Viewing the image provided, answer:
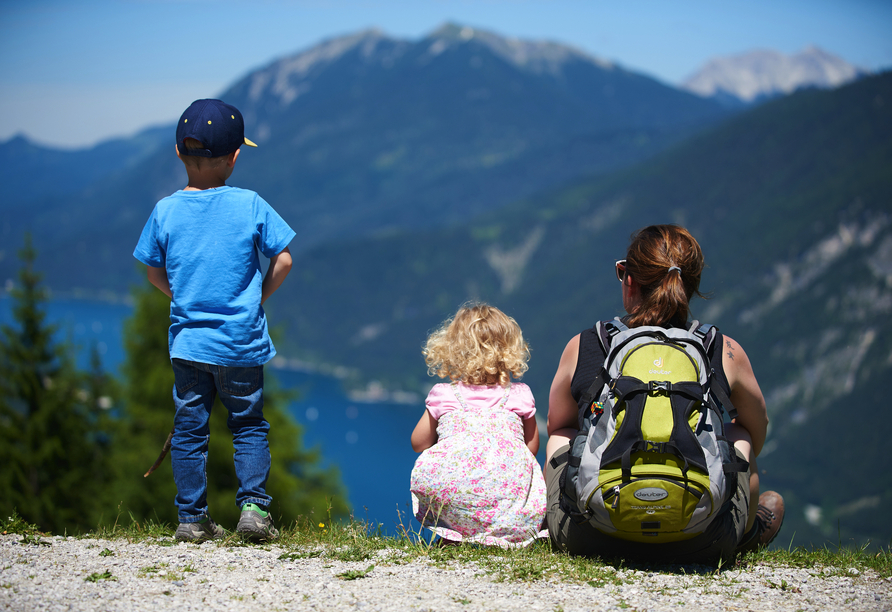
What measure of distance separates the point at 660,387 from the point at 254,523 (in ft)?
7.15

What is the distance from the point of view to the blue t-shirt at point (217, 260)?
3924mm

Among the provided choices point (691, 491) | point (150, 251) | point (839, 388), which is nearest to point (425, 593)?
point (691, 491)

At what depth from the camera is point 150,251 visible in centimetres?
Answer: 407

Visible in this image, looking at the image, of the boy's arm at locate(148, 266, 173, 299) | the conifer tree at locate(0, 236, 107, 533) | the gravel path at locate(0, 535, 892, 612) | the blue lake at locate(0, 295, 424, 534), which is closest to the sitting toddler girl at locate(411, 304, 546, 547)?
A: the gravel path at locate(0, 535, 892, 612)

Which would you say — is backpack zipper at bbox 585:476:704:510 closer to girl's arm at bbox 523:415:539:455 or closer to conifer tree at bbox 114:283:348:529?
girl's arm at bbox 523:415:539:455

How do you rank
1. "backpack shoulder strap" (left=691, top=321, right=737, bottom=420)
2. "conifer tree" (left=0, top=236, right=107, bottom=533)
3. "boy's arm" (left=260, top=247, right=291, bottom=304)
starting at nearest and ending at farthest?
"backpack shoulder strap" (left=691, top=321, right=737, bottom=420)
"boy's arm" (left=260, top=247, right=291, bottom=304)
"conifer tree" (left=0, top=236, right=107, bottom=533)

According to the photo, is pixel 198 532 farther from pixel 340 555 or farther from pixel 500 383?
pixel 500 383

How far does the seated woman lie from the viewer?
359cm

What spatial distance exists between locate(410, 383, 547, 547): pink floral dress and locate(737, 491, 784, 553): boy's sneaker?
3.54 feet

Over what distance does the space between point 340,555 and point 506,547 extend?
861 millimetres

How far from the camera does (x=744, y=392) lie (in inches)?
144

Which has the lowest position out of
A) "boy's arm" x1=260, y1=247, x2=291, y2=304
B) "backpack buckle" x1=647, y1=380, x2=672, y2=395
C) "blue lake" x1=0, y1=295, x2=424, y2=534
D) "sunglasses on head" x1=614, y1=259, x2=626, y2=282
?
"blue lake" x1=0, y1=295, x2=424, y2=534

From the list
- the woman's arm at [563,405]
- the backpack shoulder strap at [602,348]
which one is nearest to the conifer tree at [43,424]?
the woman's arm at [563,405]

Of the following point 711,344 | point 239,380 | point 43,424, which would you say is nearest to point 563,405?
point 711,344
